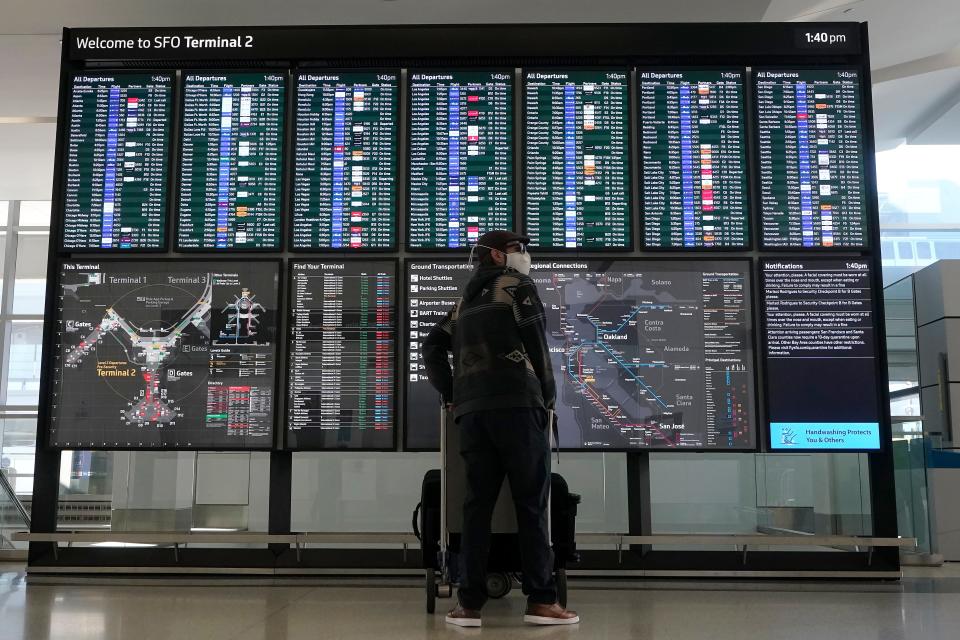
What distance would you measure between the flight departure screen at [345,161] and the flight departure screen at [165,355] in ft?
1.31

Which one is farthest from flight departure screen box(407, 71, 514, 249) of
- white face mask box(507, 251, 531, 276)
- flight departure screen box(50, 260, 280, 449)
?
white face mask box(507, 251, 531, 276)

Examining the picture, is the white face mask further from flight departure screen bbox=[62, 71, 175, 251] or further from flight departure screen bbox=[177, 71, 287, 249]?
flight departure screen bbox=[62, 71, 175, 251]

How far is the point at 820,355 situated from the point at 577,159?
5.84 ft

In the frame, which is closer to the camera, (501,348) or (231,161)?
(501,348)

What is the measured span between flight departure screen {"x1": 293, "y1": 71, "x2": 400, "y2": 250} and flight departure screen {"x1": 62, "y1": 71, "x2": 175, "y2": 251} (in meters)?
0.82

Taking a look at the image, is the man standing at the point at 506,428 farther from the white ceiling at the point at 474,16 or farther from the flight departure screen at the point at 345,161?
the white ceiling at the point at 474,16

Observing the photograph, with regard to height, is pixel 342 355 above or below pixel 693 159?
below

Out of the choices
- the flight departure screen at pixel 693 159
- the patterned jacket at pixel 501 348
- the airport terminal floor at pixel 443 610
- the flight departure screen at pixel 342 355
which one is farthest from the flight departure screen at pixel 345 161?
the airport terminal floor at pixel 443 610

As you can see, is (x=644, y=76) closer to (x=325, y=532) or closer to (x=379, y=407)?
(x=379, y=407)

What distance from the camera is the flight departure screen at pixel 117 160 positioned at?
16.5 feet

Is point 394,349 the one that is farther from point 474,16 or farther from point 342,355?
point 474,16

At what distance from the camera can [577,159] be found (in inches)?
199

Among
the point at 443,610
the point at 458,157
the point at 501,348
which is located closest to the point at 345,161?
the point at 458,157

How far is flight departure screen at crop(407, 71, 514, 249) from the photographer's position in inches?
196
